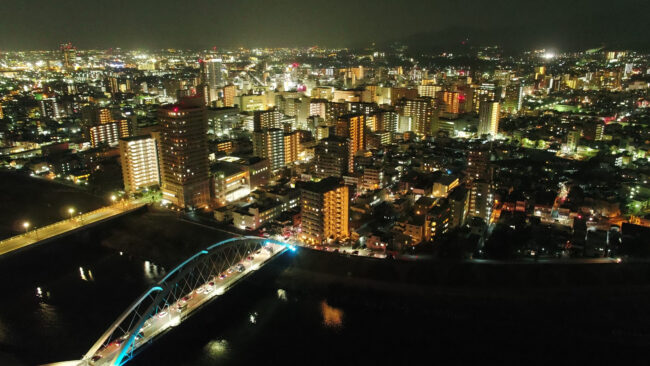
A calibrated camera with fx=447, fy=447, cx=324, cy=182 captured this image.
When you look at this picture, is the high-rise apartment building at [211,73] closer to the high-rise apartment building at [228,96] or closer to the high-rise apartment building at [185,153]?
the high-rise apartment building at [228,96]

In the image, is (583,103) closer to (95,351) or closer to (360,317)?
(360,317)

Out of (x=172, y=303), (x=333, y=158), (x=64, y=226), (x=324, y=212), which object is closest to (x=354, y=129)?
(x=333, y=158)

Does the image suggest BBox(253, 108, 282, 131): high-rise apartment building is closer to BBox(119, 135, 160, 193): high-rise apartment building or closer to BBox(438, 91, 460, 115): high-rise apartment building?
BBox(119, 135, 160, 193): high-rise apartment building

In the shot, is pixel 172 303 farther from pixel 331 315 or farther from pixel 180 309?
pixel 331 315

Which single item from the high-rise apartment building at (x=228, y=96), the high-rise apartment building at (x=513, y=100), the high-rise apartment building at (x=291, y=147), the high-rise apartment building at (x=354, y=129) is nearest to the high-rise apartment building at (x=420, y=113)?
the high-rise apartment building at (x=354, y=129)

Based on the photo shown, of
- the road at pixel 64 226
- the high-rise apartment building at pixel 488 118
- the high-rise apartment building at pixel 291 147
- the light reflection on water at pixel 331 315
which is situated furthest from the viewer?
the high-rise apartment building at pixel 488 118

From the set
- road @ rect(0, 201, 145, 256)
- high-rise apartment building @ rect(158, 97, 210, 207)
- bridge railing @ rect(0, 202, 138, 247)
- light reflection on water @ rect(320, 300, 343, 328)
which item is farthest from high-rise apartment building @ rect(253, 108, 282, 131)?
light reflection on water @ rect(320, 300, 343, 328)
